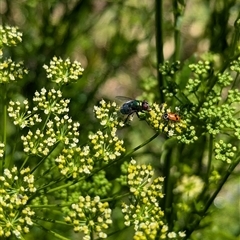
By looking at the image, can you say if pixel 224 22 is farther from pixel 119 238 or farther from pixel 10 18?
pixel 10 18

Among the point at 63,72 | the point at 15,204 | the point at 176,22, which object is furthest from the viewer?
the point at 176,22

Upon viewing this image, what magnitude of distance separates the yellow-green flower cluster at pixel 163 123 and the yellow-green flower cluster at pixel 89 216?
0.27m

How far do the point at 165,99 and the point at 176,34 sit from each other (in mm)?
249

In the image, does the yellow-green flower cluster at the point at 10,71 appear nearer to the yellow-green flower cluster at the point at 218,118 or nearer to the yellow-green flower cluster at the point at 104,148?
the yellow-green flower cluster at the point at 104,148

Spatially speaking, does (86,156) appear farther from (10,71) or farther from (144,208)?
(10,71)

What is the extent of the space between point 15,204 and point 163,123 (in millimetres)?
478

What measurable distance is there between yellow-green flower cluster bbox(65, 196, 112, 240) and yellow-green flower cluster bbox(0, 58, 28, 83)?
461 mm

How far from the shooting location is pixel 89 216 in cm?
163

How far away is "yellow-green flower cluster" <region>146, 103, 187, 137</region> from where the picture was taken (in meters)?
1.69

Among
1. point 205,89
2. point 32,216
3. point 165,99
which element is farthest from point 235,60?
point 32,216

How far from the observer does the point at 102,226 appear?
1.63 meters

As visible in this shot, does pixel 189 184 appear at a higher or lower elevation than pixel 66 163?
lower

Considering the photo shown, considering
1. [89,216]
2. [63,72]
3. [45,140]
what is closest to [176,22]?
[63,72]

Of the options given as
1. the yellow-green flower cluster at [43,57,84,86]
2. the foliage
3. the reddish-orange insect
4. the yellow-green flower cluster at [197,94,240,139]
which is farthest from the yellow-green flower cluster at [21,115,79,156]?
the yellow-green flower cluster at [197,94,240,139]
